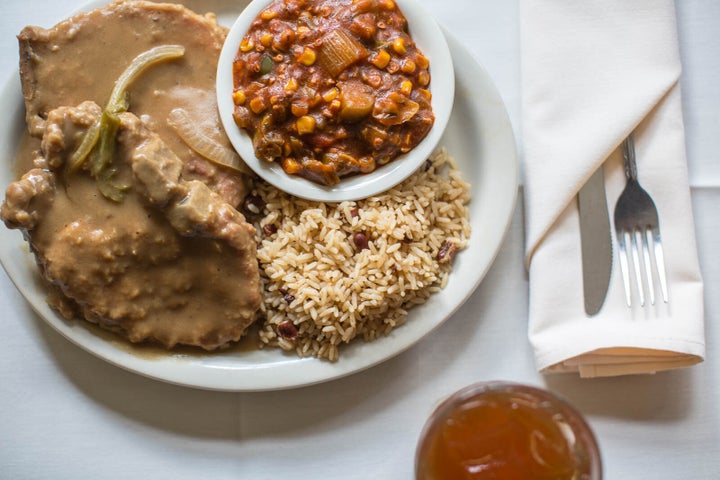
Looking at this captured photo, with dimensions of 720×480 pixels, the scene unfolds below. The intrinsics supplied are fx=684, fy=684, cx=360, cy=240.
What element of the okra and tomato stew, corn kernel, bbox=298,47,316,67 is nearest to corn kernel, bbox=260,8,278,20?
the okra and tomato stew

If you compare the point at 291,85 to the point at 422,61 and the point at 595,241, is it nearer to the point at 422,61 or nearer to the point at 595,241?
the point at 422,61

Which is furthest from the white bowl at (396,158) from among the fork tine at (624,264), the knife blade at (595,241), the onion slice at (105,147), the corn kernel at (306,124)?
the fork tine at (624,264)

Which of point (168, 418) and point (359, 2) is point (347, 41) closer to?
point (359, 2)

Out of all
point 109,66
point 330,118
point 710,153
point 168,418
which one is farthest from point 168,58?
point 710,153

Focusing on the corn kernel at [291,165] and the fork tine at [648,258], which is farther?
the fork tine at [648,258]

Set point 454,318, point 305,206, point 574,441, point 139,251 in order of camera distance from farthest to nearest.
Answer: point 454,318 < point 305,206 < point 139,251 < point 574,441

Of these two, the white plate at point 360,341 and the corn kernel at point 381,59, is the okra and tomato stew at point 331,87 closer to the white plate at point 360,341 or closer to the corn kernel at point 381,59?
the corn kernel at point 381,59

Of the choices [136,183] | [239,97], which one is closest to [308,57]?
[239,97]
